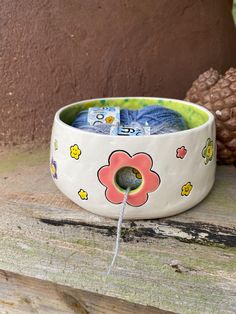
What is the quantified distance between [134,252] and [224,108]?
325 millimetres

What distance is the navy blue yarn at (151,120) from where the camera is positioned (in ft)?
2.29

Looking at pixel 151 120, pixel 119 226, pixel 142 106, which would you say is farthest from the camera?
pixel 142 106

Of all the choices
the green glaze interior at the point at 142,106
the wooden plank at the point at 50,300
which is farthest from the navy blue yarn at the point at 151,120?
the wooden plank at the point at 50,300

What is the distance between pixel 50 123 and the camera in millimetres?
866

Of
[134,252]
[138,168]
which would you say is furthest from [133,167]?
[134,252]

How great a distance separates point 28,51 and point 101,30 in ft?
0.49

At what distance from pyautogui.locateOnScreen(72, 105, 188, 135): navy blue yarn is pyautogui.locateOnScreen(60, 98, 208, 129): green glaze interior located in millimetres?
22

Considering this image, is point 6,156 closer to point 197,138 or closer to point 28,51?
point 28,51

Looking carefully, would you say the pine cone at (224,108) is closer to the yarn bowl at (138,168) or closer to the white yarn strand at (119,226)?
the yarn bowl at (138,168)

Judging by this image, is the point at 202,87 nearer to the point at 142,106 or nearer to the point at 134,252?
the point at 142,106

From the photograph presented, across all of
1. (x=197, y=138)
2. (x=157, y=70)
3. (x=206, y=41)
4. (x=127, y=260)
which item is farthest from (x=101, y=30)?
(x=127, y=260)

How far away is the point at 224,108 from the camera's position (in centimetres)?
76

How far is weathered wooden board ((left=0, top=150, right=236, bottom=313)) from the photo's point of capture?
56cm

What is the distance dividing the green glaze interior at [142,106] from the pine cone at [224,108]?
40 mm
